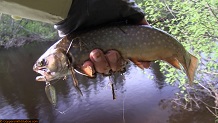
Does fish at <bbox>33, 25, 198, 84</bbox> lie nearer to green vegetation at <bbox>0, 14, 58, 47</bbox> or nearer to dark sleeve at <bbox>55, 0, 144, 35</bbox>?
dark sleeve at <bbox>55, 0, 144, 35</bbox>

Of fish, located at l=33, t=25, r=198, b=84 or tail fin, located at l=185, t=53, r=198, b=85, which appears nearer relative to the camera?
fish, located at l=33, t=25, r=198, b=84

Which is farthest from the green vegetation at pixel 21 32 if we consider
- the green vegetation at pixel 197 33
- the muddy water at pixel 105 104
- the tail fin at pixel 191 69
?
the tail fin at pixel 191 69

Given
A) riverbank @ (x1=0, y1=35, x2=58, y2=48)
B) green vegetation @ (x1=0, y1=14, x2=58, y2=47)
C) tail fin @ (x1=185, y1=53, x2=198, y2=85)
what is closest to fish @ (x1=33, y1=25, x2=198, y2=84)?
tail fin @ (x1=185, y1=53, x2=198, y2=85)

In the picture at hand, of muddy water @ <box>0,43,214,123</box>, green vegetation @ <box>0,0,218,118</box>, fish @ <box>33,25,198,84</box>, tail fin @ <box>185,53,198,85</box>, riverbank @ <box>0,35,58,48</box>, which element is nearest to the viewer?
fish @ <box>33,25,198,84</box>

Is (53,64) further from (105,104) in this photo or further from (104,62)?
(105,104)

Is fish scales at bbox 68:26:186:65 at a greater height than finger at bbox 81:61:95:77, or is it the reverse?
fish scales at bbox 68:26:186:65

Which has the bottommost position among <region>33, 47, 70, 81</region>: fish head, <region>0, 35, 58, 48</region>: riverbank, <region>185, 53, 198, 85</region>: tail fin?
<region>0, 35, 58, 48</region>: riverbank

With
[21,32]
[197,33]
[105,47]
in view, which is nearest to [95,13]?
[105,47]
